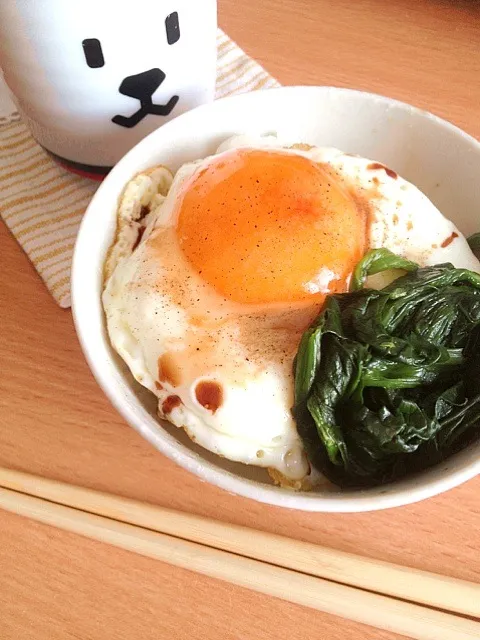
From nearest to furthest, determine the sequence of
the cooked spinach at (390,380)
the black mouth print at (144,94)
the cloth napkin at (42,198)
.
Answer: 1. the cooked spinach at (390,380)
2. the black mouth print at (144,94)
3. the cloth napkin at (42,198)

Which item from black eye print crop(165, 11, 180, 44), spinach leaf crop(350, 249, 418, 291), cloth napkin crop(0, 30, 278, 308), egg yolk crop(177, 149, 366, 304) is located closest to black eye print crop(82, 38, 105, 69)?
black eye print crop(165, 11, 180, 44)

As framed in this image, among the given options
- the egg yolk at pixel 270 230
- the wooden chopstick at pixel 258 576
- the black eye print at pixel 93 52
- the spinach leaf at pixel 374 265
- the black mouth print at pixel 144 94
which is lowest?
the wooden chopstick at pixel 258 576

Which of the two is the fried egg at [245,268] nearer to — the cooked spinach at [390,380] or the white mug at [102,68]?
the cooked spinach at [390,380]

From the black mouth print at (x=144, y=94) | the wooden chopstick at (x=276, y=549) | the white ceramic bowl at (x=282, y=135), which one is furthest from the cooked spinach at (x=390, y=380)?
the black mouth print at (x=144, y=94)

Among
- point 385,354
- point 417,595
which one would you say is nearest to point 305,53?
point 385,354

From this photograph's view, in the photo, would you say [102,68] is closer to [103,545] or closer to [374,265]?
[374,265]

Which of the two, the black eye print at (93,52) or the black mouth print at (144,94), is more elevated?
the black eye print at (93,52)

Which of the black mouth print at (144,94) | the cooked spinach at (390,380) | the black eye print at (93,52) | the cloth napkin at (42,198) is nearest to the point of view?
the cooked spinach at (390,380)

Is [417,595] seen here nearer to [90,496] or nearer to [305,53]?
[90,496]
